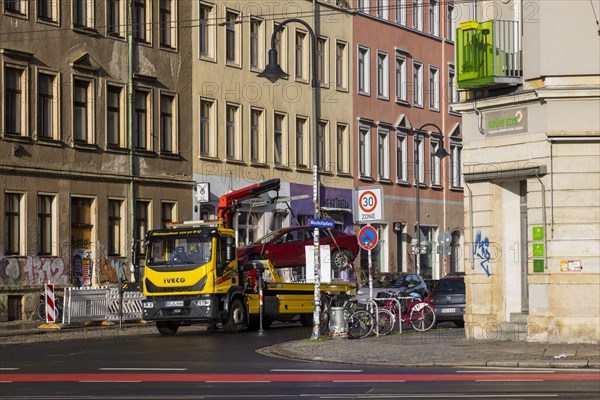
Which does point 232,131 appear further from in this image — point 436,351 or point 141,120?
point 436,351

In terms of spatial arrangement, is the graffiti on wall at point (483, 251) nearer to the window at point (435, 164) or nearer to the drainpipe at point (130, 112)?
the drainpipe at point (130, 112)

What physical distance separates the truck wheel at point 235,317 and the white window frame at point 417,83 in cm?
3356

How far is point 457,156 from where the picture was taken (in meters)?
75.6

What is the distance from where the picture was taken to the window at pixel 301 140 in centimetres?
6116

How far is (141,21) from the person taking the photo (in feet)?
169

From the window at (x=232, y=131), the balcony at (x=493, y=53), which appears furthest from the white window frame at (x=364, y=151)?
the balcony at (x=493, y=53)

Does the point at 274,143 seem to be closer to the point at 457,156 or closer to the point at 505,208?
the point at 457,156

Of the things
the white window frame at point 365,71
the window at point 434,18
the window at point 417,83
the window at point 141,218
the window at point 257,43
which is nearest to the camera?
the window at point 141,218

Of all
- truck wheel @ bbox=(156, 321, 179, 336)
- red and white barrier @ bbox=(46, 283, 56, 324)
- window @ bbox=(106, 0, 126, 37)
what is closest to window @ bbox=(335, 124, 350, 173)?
window @ bbox=(106, 0, 126, 37)

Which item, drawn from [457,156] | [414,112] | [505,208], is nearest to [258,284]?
[505,208]

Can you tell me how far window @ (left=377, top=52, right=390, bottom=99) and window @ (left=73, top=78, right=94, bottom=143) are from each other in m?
21.3

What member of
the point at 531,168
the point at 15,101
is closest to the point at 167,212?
the point at 15,101

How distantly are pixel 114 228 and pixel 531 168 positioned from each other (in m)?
23.6

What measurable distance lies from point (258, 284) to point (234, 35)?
19.3m
